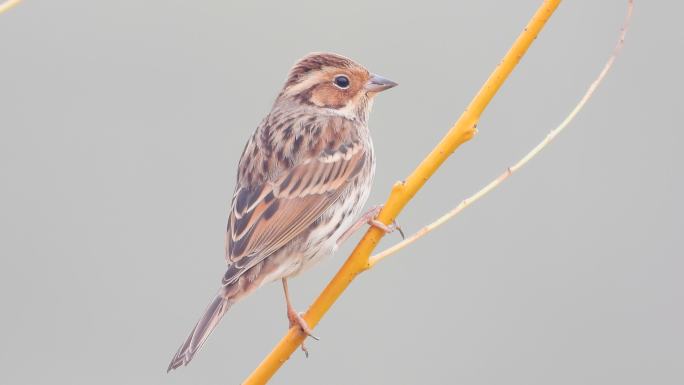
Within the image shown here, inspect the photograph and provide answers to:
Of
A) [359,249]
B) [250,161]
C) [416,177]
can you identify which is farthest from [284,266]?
[416,177]

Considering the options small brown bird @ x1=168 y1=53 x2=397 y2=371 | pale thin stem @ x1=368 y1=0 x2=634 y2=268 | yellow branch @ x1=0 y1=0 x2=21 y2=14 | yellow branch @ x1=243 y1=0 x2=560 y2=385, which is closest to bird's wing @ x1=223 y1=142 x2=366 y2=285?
small brown bird @ x1=168 y1=53 x2=397 y2=371

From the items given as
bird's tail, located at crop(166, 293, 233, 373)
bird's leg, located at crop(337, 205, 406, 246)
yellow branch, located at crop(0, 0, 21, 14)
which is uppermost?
yellow branch, located at crop(0, 0, 21, 14)

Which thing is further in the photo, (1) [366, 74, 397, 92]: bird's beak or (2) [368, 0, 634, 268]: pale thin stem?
(1) [366, 74, 397, 92]: bird's beak

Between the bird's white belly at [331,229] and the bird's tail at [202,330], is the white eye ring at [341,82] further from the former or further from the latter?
the bird's tail at [202,330]

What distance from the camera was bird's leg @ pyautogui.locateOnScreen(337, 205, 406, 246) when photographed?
301 cm

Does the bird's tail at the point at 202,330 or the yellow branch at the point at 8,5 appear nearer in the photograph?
the yellow branch at the point at 8,5

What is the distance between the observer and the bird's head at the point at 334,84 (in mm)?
4379

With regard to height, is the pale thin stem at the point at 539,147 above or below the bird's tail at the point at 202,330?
above

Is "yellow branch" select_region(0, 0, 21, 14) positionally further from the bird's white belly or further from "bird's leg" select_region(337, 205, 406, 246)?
the bird's white belly

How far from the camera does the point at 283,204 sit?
397cm

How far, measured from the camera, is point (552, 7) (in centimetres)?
244

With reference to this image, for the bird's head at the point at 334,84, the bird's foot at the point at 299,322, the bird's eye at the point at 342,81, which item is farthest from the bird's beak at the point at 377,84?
the bird's foot at the point at 299,322

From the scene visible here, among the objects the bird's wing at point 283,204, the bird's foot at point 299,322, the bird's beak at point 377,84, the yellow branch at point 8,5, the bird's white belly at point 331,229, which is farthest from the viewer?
the bird's beak at point 377,84

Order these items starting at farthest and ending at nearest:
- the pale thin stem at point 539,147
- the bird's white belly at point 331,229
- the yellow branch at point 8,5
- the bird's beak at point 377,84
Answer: the bird's beak at point 377,84
the bird's white belly at point 331,229
the pale thin stem at point 539,147
the yellow branch at point 8,5
